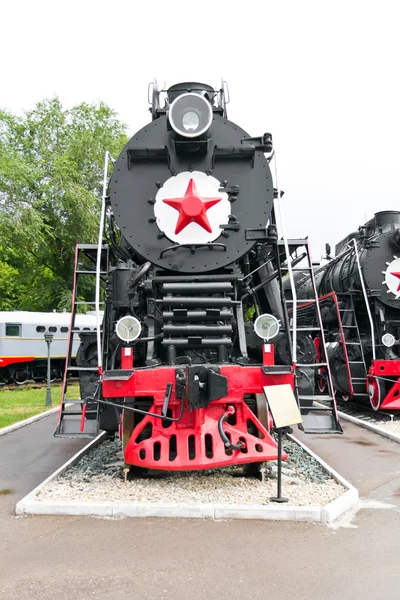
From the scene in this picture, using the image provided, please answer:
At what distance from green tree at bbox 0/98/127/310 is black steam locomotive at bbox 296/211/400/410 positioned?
14261mm

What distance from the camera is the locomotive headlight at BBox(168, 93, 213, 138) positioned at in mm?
6035

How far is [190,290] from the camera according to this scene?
19.7ft

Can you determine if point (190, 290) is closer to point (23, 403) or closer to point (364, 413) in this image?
point (364, 413)

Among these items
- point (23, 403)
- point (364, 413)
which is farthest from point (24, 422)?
point (364, 413)

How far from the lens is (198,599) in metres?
3.43

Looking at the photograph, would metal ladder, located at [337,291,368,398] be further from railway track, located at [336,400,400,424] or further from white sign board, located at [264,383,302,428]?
white sign board, located at [264,383,302,428]

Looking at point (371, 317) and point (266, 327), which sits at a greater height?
point (371, 317)

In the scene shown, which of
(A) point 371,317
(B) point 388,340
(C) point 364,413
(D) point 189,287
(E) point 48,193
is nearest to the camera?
(D) point 189,287

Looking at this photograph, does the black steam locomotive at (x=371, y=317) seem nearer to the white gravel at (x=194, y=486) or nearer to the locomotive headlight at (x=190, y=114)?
the white gravel at (x=194, y=486)

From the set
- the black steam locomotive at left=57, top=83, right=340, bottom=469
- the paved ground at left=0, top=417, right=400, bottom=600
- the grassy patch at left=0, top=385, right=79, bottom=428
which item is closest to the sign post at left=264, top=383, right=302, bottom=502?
the black steam locomotive at left=57, top=83, right=340, bottom=469

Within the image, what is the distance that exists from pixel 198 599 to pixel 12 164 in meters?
21.5

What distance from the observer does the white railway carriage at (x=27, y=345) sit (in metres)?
21.6

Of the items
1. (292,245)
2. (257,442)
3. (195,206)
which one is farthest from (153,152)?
(257,442)

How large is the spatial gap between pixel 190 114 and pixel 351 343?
21.6 feet
